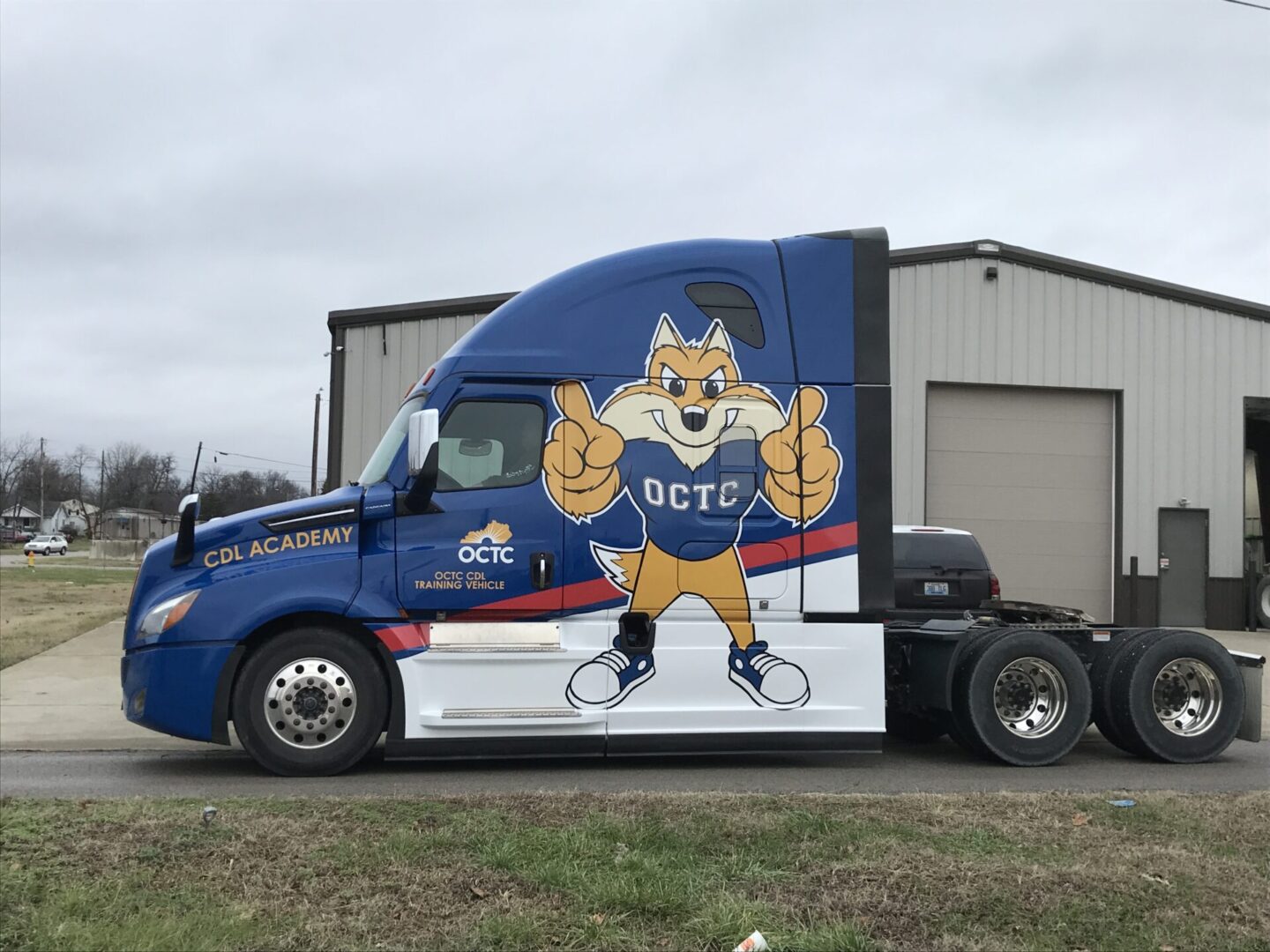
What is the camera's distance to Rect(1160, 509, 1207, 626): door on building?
20891 mm

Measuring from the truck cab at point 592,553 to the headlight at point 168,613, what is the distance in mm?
13

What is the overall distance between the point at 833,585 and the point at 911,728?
2.33 m

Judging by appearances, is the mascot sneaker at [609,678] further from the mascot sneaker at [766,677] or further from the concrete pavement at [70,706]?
the concrete pavement at [70,706]

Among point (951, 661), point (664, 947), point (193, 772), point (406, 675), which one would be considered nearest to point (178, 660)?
point (193, 772)

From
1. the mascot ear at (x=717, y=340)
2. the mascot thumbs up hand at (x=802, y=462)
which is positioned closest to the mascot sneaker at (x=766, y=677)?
the mascot thumbs up hand at (x=802, y=462)

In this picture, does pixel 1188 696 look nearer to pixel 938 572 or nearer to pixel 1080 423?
pixel 938 572

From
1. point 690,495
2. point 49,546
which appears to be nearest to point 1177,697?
point 690,495

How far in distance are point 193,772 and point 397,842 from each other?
3.30 metres

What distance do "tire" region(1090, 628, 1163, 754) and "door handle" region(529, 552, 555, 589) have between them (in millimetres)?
4278

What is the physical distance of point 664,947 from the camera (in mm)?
3977

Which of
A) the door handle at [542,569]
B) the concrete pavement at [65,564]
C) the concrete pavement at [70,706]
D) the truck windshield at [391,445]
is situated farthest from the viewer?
the concrete pavement at [65,564]

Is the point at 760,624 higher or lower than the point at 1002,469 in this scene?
lower

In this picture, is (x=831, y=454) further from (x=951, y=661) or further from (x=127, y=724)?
(x=127, y=724)

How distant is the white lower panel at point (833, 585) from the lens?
25.8 feet
